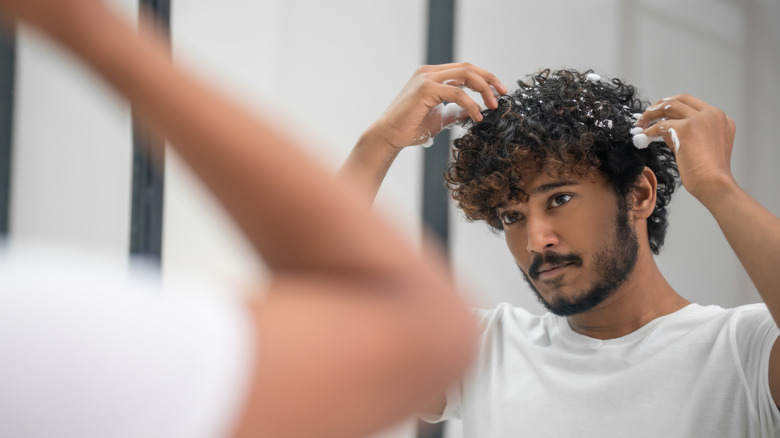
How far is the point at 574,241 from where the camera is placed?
1.30 meters

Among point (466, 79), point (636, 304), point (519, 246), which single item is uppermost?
point (466, 79)

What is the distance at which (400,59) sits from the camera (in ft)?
7.14

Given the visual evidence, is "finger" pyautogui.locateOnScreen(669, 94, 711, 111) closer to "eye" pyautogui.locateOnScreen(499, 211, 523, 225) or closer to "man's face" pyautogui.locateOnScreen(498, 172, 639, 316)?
"man's face" pyautogui.locateOnScreen(498, 172, 639, 316)

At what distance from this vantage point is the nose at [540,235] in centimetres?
129

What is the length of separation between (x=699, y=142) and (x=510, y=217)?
407 mm

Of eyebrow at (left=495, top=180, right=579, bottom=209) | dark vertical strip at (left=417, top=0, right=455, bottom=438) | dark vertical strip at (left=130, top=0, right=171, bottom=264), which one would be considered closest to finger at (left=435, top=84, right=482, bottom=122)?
eyebrow at (left=495, top=180, right=579, bottom=209)

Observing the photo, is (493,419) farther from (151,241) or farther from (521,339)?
(151,241)

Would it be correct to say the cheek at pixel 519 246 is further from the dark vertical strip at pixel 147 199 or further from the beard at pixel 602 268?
the dark vertical strip at pixel 147 199

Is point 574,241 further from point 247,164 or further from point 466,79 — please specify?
point 247,164

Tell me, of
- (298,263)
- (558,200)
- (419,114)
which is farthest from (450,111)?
(298,263)

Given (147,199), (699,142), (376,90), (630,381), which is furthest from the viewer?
(147,199)

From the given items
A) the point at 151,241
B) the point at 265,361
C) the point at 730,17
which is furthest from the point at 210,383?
the point at 151,241

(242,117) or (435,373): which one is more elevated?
(242,117)

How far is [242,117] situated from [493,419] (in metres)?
1.23
